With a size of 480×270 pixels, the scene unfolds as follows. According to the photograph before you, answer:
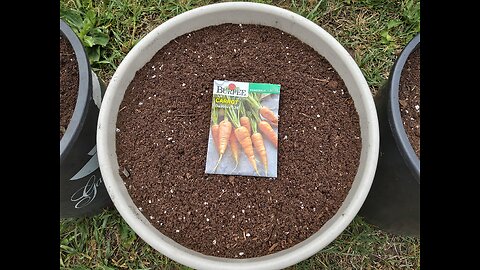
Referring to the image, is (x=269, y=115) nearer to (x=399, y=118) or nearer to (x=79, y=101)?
(x=399, y=118)

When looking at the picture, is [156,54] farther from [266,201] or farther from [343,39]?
[343,39]

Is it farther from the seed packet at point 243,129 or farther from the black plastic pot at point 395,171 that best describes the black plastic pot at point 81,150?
the black plastic pot at point 395,171

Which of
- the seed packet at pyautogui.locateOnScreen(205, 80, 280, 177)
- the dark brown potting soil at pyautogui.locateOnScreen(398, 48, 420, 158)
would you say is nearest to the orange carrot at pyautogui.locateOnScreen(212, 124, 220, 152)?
the seed packet at pyautogui.locateOnScreen(205, 80, 280, 177)

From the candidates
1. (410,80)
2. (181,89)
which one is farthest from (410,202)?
(181,89)

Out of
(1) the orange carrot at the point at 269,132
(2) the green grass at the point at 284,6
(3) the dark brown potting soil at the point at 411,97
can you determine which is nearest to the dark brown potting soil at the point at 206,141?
(1) the orange carrot at the point at 269,132

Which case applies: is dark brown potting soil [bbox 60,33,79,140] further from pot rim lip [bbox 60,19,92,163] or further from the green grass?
the green grass
